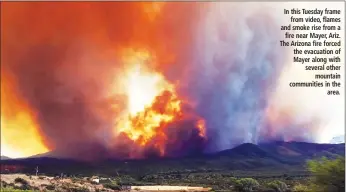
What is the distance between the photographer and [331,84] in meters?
14.1

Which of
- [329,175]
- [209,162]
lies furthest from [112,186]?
[329,175]

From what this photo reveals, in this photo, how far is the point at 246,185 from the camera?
16.2 m

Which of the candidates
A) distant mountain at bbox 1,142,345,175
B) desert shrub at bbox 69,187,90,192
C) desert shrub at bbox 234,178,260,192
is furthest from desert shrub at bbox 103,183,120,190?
desert shrub at bbox 234,178,260,192

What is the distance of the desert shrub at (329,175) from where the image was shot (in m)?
12.8

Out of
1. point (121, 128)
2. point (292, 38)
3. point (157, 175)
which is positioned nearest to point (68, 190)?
point (157, 175)

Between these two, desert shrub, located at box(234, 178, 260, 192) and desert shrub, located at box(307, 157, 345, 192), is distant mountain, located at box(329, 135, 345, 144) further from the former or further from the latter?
desert shrub, located at box(234, 178, 260, 192)

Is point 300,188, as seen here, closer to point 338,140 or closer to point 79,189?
point 338,140

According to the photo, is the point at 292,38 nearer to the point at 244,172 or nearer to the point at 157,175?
the point at 244,172

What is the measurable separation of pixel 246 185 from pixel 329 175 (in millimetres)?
3952

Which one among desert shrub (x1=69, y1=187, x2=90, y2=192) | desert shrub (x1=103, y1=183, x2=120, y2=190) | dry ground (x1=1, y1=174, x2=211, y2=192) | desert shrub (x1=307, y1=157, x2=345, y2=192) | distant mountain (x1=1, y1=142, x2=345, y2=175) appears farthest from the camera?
distant mountain (x1=1, y1=142, x2=345, y2=175)

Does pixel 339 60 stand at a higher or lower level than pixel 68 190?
higher

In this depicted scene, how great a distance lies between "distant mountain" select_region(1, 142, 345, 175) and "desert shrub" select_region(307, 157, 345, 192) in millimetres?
4626

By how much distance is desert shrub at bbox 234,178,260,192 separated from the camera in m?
16.0

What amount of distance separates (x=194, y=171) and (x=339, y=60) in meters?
8.49
